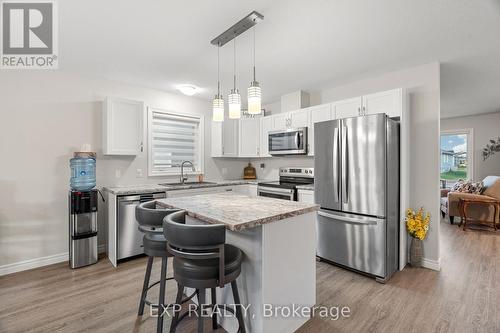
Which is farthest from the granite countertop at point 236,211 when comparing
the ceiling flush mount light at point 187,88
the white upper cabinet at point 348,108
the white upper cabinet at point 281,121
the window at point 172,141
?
the white upper cabinet at point 281,121

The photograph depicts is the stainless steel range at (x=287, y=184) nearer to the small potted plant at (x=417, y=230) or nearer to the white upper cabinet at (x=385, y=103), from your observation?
the white upper cabinet at (x=385, y=103)

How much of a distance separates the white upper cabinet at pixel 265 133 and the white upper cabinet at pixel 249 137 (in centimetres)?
9

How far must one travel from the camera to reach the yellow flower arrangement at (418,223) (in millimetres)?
2959

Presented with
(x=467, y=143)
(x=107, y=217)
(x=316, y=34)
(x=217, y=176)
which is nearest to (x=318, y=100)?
(x=316, y=34)

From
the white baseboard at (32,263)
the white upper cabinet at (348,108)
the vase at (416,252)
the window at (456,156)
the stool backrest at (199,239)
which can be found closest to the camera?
the stool backrest at (199,239)

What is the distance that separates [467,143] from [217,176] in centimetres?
659

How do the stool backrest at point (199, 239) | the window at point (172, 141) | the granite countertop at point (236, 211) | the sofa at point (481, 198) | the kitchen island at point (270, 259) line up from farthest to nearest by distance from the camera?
the sofa at point (481, 198) < the window at point (172, 141) < the kitchen island at point (270, 259) < the granite countertop at point (236, 211) < the stool backrest at point (199, 239)

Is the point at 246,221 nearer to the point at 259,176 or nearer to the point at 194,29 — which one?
the point at 194,29

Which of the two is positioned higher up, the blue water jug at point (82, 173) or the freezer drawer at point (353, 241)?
the blue water jug at point (82, 173)

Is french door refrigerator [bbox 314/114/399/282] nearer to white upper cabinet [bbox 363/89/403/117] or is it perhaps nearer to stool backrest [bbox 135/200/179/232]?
white upper cabinet [bbox 363/89/403/117]

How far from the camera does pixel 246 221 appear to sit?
1.51 meters

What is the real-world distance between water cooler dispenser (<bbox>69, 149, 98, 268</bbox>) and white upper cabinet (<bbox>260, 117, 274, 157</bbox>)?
272 cm

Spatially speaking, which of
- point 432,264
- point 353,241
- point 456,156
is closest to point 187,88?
point 353,241

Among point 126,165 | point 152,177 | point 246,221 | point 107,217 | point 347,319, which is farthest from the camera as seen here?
point 152,177
